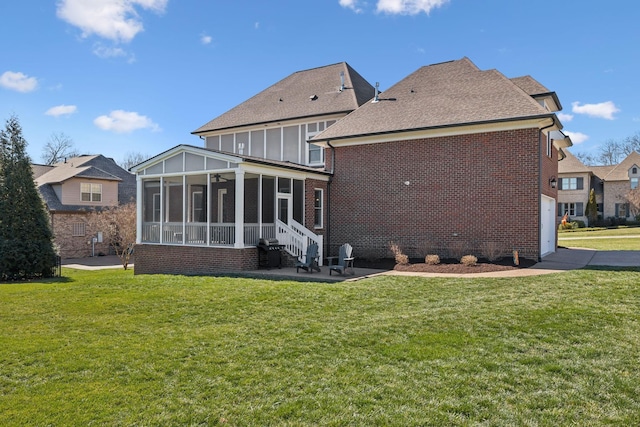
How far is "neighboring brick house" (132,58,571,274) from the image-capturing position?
14273 mm

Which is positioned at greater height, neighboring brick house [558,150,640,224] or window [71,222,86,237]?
neighboring brick house [558,150,640,224]

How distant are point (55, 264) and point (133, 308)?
43.8ft

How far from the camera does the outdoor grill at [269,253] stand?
47.5 ft

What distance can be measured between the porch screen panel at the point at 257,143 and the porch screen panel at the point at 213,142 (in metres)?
2.66

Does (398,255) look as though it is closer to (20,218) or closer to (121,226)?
(20,218)

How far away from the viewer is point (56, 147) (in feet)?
189

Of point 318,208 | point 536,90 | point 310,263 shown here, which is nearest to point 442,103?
point 536,90

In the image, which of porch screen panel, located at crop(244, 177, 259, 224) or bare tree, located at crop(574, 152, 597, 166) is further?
bare tree, located at crop(574, 152, 597, 166)

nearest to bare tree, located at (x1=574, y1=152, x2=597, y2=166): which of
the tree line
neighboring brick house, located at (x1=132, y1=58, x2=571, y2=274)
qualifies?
the tree line

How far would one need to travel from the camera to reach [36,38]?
1511 centimetres

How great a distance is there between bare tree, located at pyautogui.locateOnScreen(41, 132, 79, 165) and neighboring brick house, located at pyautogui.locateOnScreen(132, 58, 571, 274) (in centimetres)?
4757

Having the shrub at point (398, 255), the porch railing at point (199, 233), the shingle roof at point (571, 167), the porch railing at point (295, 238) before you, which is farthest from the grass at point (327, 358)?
the shingle roof at point (571, 167)

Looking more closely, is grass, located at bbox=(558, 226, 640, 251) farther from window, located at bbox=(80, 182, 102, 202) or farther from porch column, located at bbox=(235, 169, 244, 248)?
window, located at bbox=(80, 182, 102, 202)

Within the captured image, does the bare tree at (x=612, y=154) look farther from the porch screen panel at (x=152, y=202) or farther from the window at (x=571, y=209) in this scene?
the porch screen panel at (x=152, y=202)
